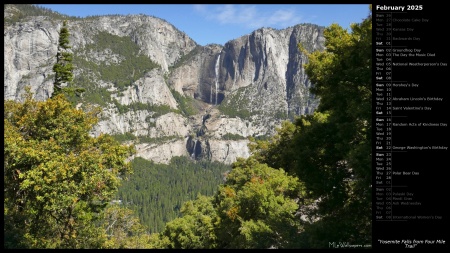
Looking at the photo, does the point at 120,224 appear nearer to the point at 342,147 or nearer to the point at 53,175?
the point at 53,175

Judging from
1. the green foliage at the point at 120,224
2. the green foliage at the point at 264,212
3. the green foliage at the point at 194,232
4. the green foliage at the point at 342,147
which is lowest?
the green foliage at the point at 194,232

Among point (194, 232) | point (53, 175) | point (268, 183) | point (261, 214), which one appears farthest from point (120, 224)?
point (194, 232)

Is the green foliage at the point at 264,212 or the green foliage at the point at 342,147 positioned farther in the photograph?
the green foliage at the point at 264,212

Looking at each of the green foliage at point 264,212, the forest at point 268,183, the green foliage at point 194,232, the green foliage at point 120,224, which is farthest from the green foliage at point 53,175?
the green foliage at point 194,232

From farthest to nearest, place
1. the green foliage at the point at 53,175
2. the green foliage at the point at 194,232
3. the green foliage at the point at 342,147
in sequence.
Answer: the green foliage at the point at 194,232 → the green foliage at the point at 53,175 → the green foliage at the point at 342,147

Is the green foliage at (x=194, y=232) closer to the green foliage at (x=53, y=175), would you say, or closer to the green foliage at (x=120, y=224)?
the green foliage at (x=120, y=224)

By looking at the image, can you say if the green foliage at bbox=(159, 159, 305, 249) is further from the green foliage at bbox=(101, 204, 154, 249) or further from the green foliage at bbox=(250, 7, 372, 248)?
the green foliage at bbox=(101, 204, 154, 249)

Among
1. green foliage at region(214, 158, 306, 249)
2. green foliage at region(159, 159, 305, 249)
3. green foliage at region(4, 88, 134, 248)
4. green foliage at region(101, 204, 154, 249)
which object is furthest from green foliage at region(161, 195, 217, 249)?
green foliage at region(4, 88, 134, 248)
